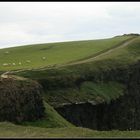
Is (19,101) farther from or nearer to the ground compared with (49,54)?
nearer to the ground

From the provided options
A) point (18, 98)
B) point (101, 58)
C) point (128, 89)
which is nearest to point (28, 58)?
point (101, 58)

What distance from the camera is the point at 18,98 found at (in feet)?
153

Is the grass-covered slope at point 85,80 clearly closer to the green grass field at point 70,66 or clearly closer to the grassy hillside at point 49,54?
the green grass field at point 70,66

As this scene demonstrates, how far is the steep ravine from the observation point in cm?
6788

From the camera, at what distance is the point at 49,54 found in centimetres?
9606

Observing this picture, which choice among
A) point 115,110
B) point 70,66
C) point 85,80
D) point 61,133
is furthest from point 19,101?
point 115,110

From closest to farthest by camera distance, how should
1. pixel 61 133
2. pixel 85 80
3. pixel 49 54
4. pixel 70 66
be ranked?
pixel 61 133
pixel 85 80
pixel 70 66
pixel 49 54

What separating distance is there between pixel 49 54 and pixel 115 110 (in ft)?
84.0

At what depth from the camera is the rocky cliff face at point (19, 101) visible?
44991 millimetres

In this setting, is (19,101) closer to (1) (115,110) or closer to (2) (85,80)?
(2) (85,80)

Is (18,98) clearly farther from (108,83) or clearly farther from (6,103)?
(108,83)

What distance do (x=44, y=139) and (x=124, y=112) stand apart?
169 feet

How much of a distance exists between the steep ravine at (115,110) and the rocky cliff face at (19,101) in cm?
1436

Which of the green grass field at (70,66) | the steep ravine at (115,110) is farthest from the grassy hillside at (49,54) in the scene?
the steep ravine at (115,110)
